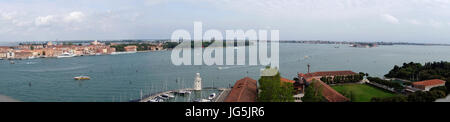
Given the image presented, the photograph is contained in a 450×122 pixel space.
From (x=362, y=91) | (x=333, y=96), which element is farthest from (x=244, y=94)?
(x=362, y=91)

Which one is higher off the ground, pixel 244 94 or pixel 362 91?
pixel 244 94

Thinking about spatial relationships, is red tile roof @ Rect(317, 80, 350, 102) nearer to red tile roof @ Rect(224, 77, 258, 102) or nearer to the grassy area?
the grassy area

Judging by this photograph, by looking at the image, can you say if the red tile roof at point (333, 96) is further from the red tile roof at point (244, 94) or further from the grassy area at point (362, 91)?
the red tile roof at point (244, 94)

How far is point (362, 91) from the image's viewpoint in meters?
7.34

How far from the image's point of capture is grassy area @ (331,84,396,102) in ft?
21.4

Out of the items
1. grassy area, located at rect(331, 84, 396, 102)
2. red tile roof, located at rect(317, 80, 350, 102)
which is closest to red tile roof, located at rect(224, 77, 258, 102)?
red tile roof, located at rect(317, 80, 350, 102)

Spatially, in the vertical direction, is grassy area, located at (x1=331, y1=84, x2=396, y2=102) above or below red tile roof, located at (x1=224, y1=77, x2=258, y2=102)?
below

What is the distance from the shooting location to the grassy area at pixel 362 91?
6.52 metres

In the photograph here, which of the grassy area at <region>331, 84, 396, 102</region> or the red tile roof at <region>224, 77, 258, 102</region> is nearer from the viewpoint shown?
the red tile roof at <region>224, 77, 258, 102</region>

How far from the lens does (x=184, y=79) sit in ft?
33.8

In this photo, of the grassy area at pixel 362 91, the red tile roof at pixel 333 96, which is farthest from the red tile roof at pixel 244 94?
the grassy area at pixel 362 91

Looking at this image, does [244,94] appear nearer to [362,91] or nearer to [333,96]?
[333,96]
